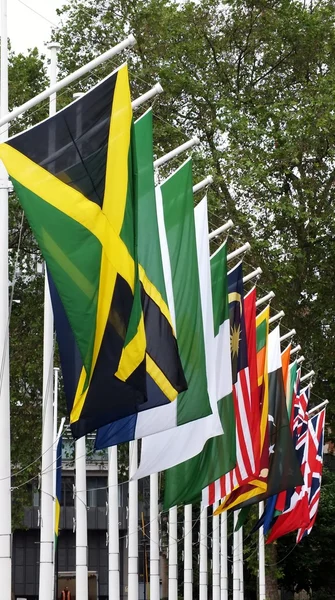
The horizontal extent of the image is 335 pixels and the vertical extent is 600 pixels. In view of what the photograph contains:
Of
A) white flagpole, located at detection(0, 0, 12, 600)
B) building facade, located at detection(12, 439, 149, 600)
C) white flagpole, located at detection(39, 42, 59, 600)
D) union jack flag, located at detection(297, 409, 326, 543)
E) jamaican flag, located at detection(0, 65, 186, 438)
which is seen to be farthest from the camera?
building facade, located at detection(12, 439, 149, 600)

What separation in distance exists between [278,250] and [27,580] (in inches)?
1587

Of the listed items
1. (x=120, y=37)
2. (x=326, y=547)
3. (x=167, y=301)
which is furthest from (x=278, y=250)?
(x=167, y=301)

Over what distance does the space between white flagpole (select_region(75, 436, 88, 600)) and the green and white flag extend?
118 inches

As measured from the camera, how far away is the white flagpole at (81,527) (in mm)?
23609

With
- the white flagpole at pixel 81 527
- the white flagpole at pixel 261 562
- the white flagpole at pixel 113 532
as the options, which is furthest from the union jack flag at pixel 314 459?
the white flagpole at pixel 81 527

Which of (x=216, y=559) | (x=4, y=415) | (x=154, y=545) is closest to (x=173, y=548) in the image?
(x=154, y=545)

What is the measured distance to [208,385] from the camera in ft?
66.5

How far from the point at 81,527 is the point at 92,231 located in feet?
38.9

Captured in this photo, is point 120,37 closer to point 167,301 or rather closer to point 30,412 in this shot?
point 30,412

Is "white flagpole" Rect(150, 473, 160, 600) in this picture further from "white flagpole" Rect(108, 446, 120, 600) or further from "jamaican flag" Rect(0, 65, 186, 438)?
"jamaican flag" Rect(0, 65, 186, 438)

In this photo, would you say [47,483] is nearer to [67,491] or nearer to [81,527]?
[81,527]

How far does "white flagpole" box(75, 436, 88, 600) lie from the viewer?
77.5 ft

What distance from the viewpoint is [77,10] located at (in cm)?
4481

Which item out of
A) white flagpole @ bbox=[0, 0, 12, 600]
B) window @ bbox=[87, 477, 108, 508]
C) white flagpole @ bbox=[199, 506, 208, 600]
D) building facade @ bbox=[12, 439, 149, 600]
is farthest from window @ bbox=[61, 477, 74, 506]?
white flagpole @ bbox=[0, 0, 12, 600]
